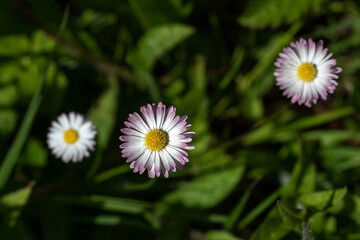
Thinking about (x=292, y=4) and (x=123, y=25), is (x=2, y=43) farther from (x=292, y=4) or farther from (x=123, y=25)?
(x=292, y=4)

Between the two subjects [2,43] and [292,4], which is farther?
[2,43]

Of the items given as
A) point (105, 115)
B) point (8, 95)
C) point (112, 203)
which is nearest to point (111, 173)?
point (112, 203)

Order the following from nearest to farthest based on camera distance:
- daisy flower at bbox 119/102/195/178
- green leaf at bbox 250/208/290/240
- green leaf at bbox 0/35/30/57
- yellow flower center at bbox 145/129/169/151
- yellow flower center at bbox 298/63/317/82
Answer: daisy flower at bbox 119/102/195/178 < yellow flower center at bbox 145/129/169/151 < green leaf at bbox 250/208/290/240 < yellow flower center at bbox 298/63/317/82 < green leaf at bbox 0/35/30/57

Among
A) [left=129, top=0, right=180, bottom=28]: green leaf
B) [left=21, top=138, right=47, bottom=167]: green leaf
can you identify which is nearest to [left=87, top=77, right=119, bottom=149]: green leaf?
[left=21, top=138, right=47, bottom=167]: green leaf

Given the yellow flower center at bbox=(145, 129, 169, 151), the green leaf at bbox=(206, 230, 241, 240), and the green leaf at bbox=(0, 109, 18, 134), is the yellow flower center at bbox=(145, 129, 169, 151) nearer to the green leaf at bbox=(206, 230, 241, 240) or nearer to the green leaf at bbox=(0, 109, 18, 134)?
the green leaf at bbox=(206, 230, 241, 240)

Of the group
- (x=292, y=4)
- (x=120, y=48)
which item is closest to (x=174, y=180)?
(x=120, y=48)

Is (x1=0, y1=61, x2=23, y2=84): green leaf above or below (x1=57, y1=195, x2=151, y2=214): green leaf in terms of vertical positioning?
above

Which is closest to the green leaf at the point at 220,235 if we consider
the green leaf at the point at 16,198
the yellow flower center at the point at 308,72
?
the yellow flower center at the point at 308,72
